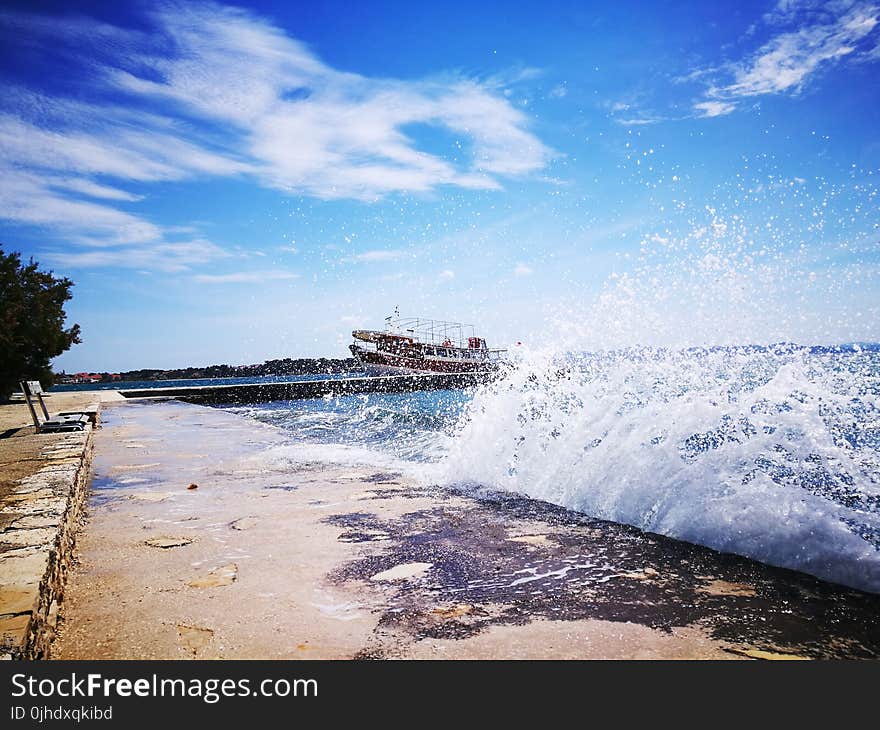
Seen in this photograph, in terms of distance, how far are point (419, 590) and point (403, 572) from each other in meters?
0.26

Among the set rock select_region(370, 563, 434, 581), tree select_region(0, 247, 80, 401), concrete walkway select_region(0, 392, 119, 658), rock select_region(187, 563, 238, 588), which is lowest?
rock select_region(370, 563, 434, 581)

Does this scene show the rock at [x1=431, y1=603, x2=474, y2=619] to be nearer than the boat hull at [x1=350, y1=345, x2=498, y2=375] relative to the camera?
Yes

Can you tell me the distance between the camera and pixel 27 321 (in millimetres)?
15156

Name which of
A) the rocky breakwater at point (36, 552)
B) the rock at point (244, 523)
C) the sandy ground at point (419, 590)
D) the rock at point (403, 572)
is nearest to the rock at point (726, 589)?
the sandy ground at point (419, 590)

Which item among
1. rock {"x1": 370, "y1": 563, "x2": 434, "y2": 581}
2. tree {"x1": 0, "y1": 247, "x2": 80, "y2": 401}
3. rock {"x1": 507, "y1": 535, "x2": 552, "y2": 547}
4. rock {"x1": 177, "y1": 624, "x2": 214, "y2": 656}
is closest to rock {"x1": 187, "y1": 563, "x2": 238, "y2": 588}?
rock {"x1": 177, "y1": 624, "x2": 214, "y2": 656}

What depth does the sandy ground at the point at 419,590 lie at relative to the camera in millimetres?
1720

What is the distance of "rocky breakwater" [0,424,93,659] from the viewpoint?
5.20ft

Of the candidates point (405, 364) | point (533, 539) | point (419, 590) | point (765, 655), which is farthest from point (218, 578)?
point (405, 364)

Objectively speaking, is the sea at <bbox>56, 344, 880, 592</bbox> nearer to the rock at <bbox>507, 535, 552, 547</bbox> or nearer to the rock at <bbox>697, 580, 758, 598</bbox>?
the rock at <bbox>697, 580, 758, 598</bbox>

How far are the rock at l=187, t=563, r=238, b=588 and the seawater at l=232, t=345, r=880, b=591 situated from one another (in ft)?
8.07

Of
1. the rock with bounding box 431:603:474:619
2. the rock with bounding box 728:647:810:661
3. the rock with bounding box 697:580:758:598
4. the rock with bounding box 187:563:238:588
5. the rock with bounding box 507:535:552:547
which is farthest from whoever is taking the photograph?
the rock with bounding box 507:535:552:547

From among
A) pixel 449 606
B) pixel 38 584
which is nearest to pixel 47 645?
pixel 38 584

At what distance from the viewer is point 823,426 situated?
3139 mm

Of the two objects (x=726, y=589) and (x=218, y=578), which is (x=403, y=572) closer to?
(x=218, y=578)
